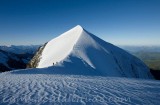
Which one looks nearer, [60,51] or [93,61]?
[93,61]

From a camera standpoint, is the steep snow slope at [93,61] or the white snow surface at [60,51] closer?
the steep snow slope at [93,61]

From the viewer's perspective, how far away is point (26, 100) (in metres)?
13.2

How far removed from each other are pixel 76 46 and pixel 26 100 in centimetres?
3901

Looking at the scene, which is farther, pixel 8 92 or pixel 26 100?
pixel 8 92

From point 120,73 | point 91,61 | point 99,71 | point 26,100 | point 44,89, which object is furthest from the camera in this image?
point 120,73

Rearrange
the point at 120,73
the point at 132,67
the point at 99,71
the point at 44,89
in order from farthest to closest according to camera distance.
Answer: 1. the point at 132,67
2. the point at 120,73
3. the point at 99,71
4. the point at 44,89

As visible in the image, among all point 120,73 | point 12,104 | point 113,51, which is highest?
point 113,51

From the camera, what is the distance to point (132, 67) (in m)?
56.0

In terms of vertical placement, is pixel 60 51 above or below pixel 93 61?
above

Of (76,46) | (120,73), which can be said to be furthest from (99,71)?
(76,46)

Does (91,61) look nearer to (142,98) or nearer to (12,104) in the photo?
(142,98)

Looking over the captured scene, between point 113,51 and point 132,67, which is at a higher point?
point 113,51

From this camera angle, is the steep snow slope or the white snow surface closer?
the steep snow slope

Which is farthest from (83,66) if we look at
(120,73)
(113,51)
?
(113,51)
